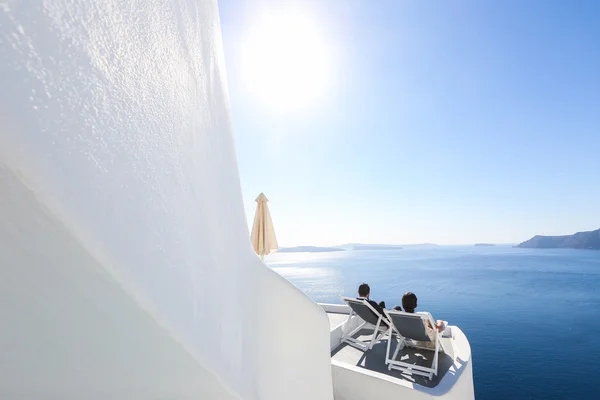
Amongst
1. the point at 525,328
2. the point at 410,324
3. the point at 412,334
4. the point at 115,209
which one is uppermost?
the point at 115,209

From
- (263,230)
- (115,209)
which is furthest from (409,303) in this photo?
(115,209)

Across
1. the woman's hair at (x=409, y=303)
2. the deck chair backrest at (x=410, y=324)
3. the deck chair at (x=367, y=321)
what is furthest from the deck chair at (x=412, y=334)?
the woman's hair at (x=409, y=303)

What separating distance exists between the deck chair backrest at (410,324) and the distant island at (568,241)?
15749 cm

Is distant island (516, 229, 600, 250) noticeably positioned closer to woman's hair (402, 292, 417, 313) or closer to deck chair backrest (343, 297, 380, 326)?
woman's hair (402, 292, 417, 313)

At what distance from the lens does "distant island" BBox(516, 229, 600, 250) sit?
116 metres

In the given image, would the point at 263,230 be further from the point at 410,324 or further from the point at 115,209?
the point at 115,209

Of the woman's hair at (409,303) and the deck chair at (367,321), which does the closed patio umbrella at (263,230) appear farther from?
the woman's hair at (409,303)

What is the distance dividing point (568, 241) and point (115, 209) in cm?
18729

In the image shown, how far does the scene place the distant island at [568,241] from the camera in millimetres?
116375

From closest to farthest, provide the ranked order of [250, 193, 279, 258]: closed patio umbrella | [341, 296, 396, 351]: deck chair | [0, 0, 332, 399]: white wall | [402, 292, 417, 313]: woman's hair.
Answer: [0, 0, 332, 399]: white wall
[402, 292, 417, 313]: woman's hair
[341, 296, 396, 351]: deck chair
[250, 193, 279, 258]: closed patio umbrella

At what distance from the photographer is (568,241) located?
137 meters

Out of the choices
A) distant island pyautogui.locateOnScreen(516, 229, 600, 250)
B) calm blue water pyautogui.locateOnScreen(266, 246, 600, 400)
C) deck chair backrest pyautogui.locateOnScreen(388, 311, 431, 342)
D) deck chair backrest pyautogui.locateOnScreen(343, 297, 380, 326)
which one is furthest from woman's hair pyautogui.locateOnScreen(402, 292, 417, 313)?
distant island pyautogui.locateOnScreen(516, 229, 600, 250)

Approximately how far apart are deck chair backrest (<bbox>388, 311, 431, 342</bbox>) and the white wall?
11.6 feet

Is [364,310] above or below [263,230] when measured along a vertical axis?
below
